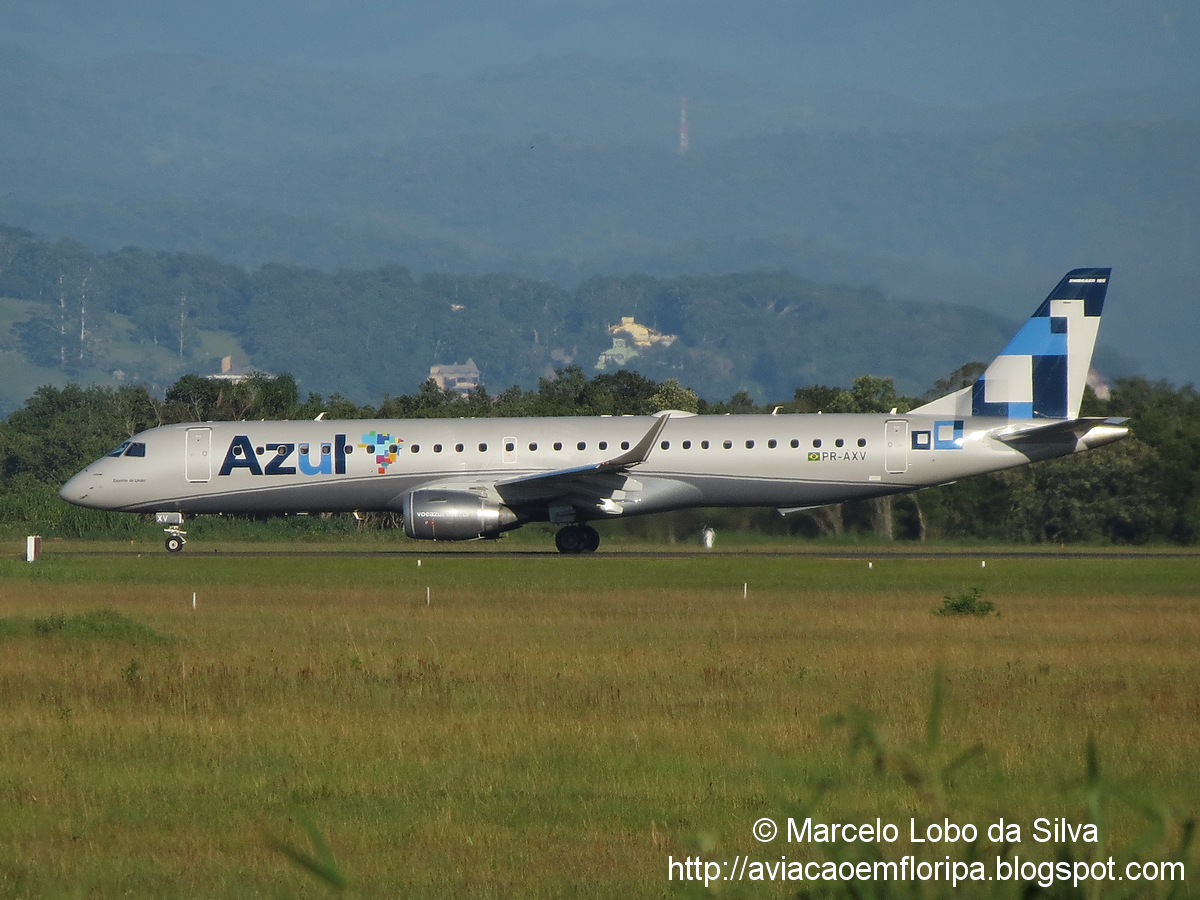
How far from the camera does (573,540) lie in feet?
111

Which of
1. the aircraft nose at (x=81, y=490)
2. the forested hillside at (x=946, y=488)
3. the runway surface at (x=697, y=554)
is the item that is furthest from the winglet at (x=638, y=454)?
the aircraft nose at (x=81, y=490)

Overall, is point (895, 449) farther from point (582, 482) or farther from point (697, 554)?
point (582, 482)

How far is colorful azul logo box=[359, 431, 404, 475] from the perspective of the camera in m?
33.1

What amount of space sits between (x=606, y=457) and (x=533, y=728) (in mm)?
21842

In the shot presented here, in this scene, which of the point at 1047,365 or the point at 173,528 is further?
the point at 173,528

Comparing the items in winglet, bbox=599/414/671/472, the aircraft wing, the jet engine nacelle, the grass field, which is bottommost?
the grass field

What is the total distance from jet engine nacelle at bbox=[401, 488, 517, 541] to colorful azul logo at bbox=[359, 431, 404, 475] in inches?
73.0

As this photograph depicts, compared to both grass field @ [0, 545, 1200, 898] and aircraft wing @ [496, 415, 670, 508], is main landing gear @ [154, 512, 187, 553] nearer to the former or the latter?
aircraft wing @ [496, 415, 670, 508]

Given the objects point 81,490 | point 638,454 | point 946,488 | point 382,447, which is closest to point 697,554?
point 638,454

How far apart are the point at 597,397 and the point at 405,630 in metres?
40.4

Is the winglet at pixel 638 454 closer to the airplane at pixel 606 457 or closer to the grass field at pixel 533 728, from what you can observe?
the airplane at pixel 606 457

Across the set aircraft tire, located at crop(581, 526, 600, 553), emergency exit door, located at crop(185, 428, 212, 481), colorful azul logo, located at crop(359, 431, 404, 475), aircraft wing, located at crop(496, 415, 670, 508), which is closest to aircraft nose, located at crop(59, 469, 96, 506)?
emergency exit door, located at crop(185, 428, 212, 481)

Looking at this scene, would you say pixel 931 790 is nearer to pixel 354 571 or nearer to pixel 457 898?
pixel 457 898

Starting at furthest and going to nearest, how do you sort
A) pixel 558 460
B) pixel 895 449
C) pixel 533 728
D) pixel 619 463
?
1. pixel 558 460
2. pixel 895 449
3. pixel 619 463
4. pixel 533 728
